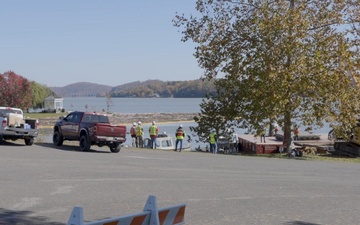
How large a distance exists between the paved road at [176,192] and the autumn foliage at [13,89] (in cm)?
6003

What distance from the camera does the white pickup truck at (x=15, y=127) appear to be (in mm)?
25641

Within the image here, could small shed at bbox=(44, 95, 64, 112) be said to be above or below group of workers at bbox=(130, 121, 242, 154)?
above

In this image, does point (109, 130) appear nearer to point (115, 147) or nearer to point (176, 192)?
point (115, 147)

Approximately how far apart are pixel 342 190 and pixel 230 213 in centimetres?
541

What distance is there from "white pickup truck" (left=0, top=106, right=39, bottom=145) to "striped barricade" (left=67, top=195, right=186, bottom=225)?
65.8 feet

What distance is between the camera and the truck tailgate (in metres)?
25.2

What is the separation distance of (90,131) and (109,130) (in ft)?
2.78

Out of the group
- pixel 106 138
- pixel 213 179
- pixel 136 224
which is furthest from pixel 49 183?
pixel 106 138

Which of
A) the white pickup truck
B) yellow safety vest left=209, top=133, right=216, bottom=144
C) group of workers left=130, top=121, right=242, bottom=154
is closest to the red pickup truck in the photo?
the white pickup truck

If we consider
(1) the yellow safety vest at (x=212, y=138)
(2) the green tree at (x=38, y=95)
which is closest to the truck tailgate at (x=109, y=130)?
(1) the yellow safety vest at (x=212, y=138)

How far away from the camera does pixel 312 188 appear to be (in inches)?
586

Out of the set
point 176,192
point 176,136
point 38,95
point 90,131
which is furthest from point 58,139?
point 38,95

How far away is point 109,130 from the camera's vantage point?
25438mm

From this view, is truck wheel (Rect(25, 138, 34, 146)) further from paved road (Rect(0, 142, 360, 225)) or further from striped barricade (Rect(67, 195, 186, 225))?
striped barricade (Rect(67, 195, 186, 225))
